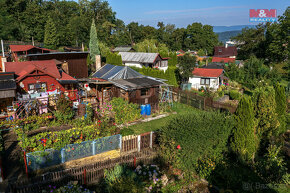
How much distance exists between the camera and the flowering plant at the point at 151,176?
29.5 feet

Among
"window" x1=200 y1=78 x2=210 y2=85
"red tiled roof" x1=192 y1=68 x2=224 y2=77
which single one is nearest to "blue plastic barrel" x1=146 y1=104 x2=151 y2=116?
"red tiled roof" x1=192 y1=68 x2=224 y2=77

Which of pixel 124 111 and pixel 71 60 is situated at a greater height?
pixel 71 60

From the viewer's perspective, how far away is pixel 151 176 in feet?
31.1

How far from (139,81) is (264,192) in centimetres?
1444

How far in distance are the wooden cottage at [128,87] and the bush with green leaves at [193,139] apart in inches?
346

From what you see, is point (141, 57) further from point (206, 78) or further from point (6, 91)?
point (6, 91)

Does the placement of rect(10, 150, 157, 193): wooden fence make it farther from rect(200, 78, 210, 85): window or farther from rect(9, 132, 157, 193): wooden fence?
rect(200, 78, 210, 85): window

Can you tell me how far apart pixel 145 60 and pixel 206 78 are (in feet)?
52.5

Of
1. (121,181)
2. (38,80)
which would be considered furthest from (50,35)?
(121,181)

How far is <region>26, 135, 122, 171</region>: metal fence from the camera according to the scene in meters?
9.88

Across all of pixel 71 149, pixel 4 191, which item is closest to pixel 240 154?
pixel 71 149

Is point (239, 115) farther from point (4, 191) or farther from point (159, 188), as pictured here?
point (4, 191)

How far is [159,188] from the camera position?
9086mm

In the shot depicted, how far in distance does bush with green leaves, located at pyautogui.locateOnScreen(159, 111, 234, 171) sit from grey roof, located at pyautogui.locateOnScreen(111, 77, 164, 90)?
29.0 ft
